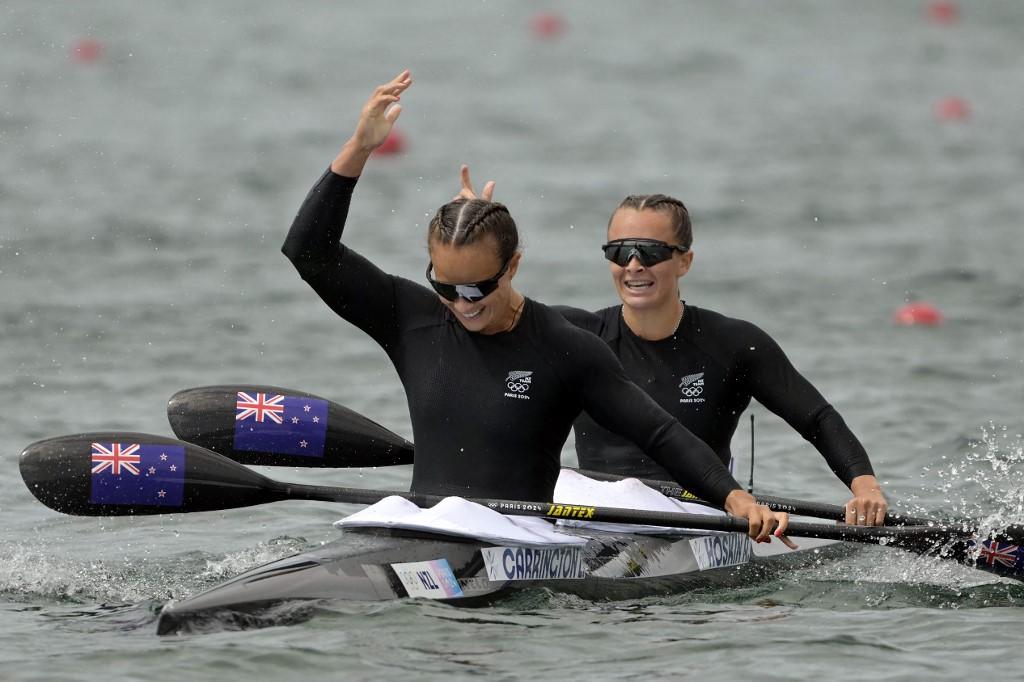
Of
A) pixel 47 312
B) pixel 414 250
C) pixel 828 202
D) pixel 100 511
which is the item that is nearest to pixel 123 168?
pixel 414 250

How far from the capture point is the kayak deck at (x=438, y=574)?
21.4 feet

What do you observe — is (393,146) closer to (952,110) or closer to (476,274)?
(952,110)

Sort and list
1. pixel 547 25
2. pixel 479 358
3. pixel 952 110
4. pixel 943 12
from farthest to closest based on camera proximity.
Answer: pixel 943 12 → pixel 547 25 → pixel 952 110 → pixel 479 358

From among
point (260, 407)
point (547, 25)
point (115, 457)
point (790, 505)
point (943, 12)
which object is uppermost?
point (943, 12)

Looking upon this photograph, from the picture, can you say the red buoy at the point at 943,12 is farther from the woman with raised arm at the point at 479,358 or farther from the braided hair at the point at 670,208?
the woman with raised arm at the point at 479,358

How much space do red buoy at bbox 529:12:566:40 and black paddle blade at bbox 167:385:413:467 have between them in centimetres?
2576

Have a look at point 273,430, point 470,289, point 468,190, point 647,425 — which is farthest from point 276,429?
point 647,425

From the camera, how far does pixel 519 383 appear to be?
6996 millimetres

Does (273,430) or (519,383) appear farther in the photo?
(273,430)

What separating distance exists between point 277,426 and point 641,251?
196 centimetres

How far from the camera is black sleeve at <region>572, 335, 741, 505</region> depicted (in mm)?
6965

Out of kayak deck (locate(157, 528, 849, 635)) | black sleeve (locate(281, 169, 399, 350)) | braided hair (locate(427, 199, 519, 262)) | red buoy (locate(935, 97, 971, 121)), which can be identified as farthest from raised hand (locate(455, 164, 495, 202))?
red buoy (locate(935, 97, 971, 121))

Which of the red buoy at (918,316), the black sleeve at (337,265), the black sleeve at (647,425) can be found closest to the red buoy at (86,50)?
the red buoy at (918,316)

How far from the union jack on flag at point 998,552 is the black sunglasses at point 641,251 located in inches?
78.9
